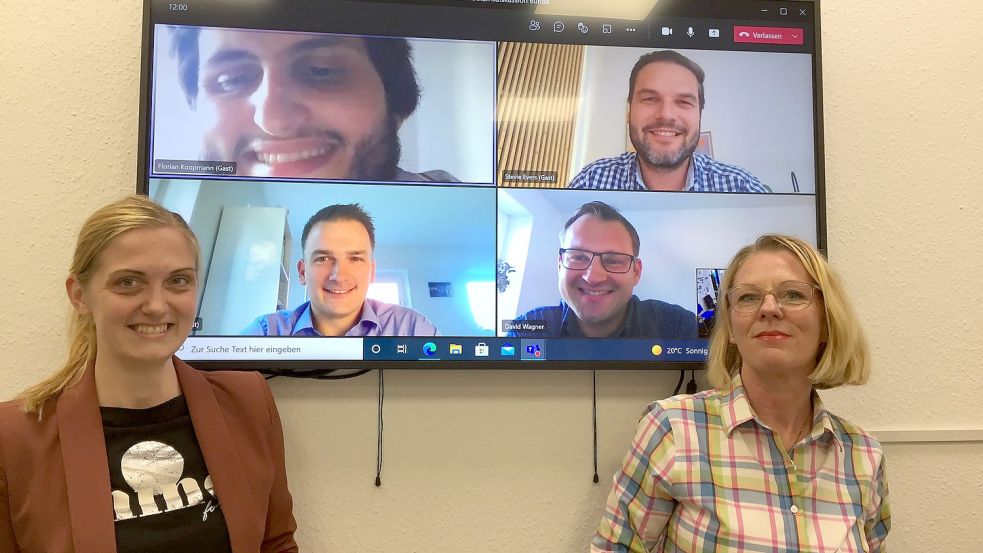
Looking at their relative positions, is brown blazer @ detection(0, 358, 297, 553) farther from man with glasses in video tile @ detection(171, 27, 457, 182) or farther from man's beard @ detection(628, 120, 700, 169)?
man's beard @ detection(628, 120, 700, 169)

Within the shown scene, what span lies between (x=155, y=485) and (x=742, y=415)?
1171mm

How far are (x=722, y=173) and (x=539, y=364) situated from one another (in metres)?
0.68

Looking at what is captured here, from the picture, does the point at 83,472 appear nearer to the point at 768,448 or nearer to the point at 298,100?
the point at 298,100

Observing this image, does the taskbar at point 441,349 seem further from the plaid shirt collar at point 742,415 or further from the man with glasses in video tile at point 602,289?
the plaid shirt collar at point 742,415

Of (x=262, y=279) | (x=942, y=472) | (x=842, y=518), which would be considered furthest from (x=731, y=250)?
(x=262, y=279)

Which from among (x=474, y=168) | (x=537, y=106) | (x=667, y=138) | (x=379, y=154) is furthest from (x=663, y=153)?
(x=379, y=154)

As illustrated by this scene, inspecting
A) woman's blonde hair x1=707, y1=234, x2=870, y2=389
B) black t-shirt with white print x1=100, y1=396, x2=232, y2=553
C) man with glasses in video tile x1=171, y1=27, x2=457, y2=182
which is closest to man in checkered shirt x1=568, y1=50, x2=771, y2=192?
woman's blonde hair x1=707, y1=234, x2=870, y2=389

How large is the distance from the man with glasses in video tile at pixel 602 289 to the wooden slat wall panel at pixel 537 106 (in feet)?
0.47

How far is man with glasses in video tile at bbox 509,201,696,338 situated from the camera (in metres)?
1.58

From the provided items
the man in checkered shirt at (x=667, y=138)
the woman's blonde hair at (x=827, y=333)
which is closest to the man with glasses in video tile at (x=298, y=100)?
the man in checkered shirt at (x=667, y=138)

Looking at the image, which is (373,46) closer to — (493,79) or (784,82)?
(493,79)

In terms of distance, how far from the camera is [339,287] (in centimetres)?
153

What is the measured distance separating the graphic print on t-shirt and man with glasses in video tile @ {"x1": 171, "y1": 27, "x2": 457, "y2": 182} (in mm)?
655

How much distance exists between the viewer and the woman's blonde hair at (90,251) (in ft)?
3.88
